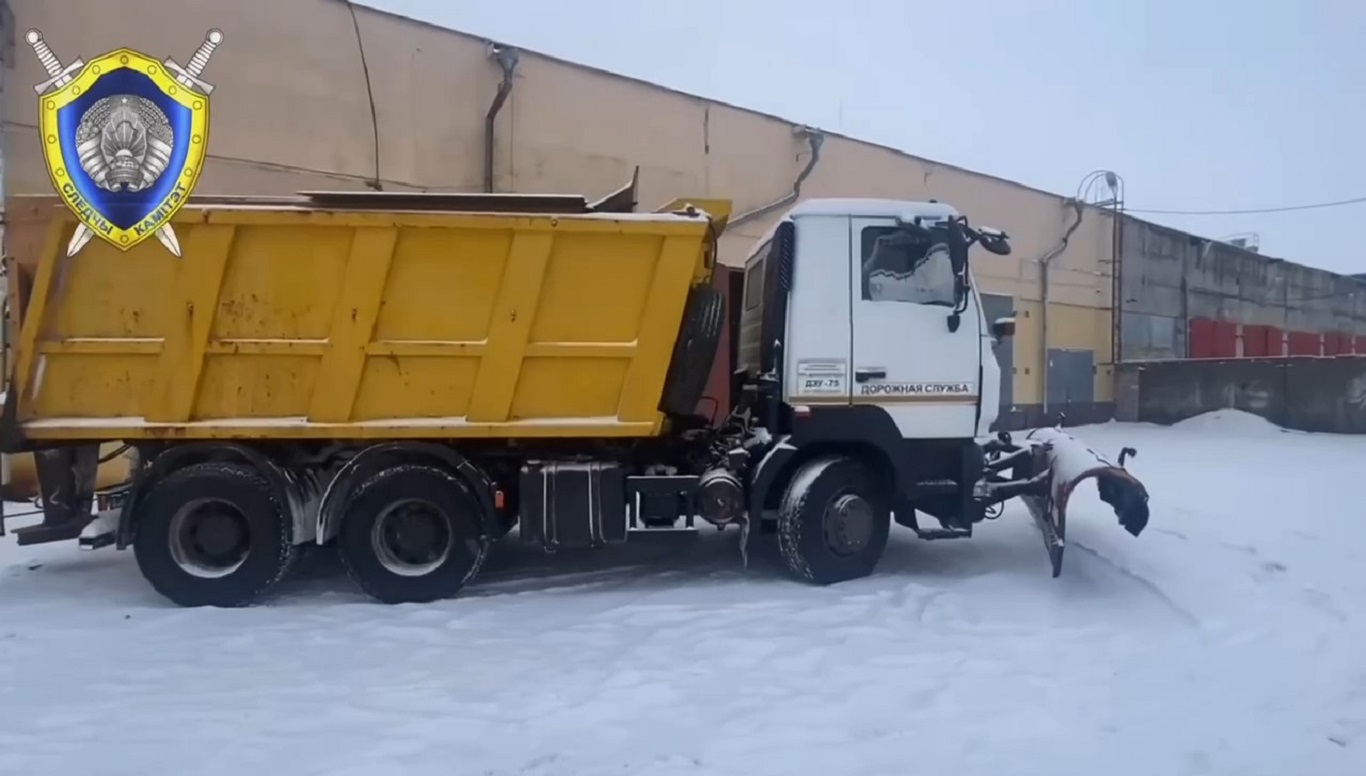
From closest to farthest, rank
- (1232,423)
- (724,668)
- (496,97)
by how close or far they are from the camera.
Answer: (724,668)
(496,97)
(1232,423)

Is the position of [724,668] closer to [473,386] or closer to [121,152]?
[473,386]

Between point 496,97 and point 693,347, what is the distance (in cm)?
782

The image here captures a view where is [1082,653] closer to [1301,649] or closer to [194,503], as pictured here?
[1301,649]

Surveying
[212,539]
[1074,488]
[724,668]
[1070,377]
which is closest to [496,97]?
[212,539]

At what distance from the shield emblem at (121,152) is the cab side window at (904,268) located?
16.1ft

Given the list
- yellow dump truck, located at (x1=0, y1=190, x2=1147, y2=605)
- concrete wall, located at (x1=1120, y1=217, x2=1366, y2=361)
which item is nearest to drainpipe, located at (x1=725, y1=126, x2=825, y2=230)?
yellow dump truck, located at (x1=0, y1=190, x2=1147, y2=605)

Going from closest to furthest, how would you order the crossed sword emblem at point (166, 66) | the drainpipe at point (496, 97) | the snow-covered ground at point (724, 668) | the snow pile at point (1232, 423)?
the snow-covered ground at point (724, 668) < the crossed sword emblem at point (166, 66) < the drainpipe at point (496, 97) < the snow pile at point (1232, 423)

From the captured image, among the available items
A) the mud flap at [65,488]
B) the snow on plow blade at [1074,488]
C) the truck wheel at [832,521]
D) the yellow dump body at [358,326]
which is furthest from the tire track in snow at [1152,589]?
the mud flap at [65,488]

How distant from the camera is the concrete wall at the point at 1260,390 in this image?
1814cm

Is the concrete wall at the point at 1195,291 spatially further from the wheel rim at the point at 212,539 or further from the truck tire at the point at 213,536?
the wheel rim at the point at 212,539

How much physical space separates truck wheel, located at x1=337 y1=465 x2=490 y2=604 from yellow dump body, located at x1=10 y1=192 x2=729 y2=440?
38 centimetres

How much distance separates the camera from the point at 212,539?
6.50m

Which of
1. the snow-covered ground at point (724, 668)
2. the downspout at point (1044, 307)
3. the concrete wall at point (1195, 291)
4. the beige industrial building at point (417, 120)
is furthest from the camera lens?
the concrete wall at point (1195, 291)

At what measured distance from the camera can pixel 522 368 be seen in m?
6.64
